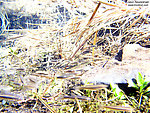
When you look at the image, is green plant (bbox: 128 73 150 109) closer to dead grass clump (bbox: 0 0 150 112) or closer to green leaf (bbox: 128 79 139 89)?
green leaf (bbox: 128 79 139 89)

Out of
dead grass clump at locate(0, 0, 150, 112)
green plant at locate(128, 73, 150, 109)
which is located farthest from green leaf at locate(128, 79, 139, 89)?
dead grass clump at locate(0, 0, 150, 112)

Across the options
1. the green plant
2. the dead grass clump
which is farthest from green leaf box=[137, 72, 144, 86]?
the dead grass clump

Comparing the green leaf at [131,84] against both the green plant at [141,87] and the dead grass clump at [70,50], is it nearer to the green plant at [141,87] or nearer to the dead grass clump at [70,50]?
the green plant at [141,87]

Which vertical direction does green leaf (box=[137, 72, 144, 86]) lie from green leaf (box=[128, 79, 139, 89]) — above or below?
above

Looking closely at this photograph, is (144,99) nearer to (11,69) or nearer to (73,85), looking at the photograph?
(73,85)

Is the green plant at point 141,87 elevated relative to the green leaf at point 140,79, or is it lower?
lower

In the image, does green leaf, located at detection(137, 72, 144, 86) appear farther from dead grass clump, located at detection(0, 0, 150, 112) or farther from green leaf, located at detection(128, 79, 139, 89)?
dead grass clump, located at detection(0, 0, 150, 112)

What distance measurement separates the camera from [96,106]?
2.78 feet

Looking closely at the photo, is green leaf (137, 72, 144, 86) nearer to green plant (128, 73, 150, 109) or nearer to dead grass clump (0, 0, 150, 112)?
green plant (128, 73, 150, 109)

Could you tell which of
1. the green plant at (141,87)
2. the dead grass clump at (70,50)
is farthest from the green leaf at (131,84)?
the dead grass clump at (70,50)

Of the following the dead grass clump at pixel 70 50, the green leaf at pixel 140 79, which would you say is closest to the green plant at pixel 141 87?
the green leaf at pixel 140 79

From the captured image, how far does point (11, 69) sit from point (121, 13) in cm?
115

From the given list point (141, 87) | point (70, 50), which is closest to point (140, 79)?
point (141, 87)

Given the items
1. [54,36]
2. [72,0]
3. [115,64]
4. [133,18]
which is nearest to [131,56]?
[115,64]
